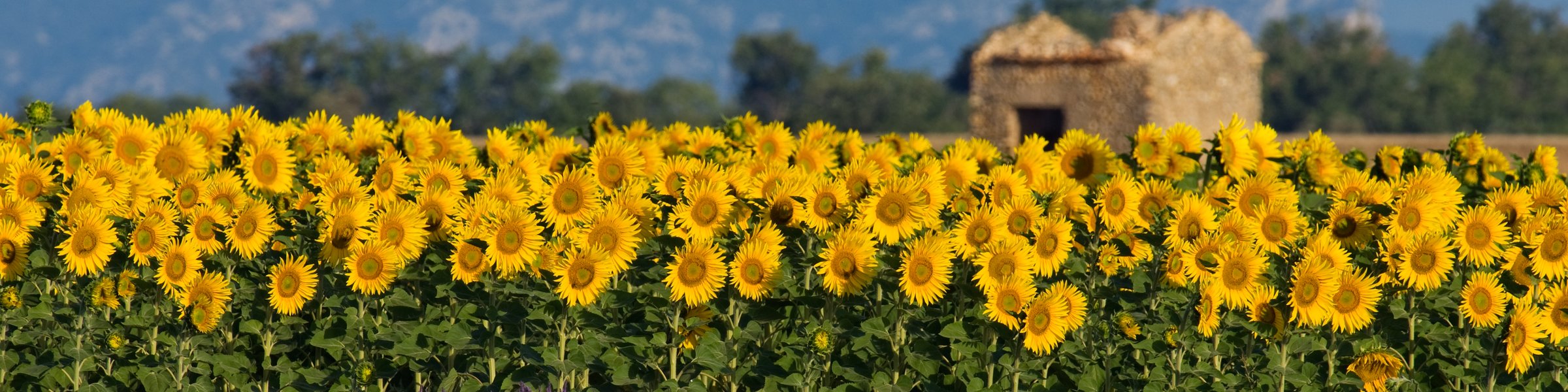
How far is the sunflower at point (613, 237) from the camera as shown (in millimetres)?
4191

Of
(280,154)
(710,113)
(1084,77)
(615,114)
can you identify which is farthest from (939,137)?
(710,113)

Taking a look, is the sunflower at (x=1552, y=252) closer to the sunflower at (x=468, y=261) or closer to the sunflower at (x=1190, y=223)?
the sunflower at (x=1190, y=223)

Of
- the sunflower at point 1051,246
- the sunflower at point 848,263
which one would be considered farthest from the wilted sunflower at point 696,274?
the sunflower at point 1051,246

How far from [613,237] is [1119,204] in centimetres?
142

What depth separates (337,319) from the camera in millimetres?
4727

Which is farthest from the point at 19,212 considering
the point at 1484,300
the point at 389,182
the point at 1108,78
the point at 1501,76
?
the point at 1501,76

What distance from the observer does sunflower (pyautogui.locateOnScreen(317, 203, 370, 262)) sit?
172 inches

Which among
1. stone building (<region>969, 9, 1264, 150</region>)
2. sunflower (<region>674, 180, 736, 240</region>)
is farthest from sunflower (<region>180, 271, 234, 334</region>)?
stone building (<region>969, 9, 1264, 150</region>)

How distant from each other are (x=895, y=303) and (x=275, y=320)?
198 centimetres

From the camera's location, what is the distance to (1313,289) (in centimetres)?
417

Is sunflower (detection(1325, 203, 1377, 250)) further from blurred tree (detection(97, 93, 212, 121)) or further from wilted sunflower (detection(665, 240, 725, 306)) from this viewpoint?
blurred tree (detection(97, 93, 212, 121))

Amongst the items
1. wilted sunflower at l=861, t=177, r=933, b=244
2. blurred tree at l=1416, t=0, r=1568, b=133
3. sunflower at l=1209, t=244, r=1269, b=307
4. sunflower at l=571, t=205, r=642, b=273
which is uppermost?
blurred tree at l=1416, t=0, r=1568, b=133

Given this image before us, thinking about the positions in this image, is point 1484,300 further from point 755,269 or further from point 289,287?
point 289,287

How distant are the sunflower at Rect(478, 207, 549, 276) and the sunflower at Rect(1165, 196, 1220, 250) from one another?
5.01 ft
